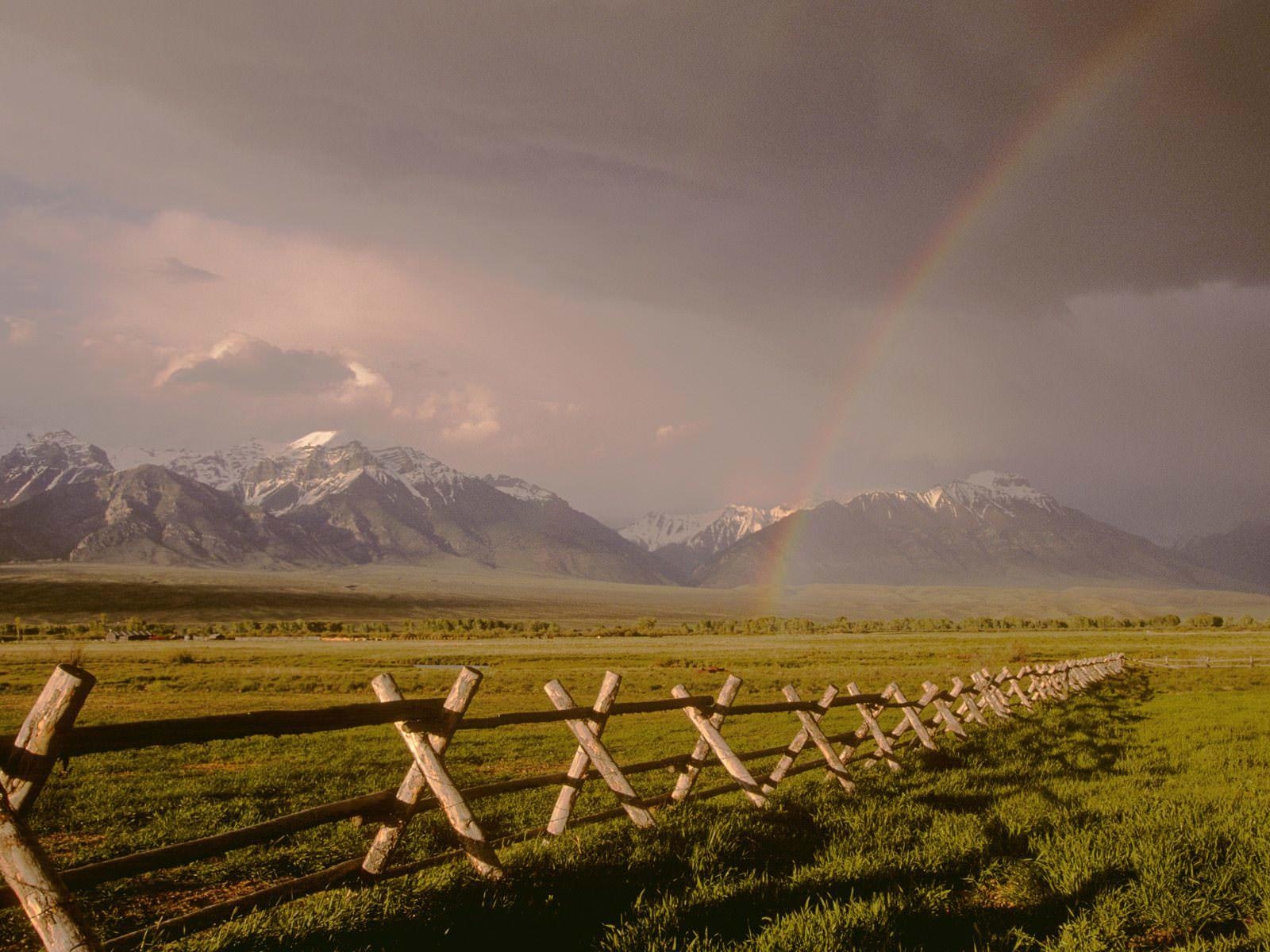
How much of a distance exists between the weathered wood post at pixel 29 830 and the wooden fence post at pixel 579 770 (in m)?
3.88

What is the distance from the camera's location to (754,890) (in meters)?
5.39

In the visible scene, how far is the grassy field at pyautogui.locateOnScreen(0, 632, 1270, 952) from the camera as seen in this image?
15.7ft

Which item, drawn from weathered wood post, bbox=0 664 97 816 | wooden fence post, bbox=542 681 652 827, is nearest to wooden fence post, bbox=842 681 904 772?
wooden fence post, bbox=542 681 652 827

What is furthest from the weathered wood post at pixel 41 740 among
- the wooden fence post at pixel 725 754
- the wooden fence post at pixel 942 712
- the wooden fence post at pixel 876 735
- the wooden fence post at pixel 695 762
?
the wooden fence post at pixel 942 712

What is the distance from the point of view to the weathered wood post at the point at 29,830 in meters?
3.48

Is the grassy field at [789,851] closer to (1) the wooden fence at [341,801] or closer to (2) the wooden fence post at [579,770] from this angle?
(1) the wooden fence at [341,801]

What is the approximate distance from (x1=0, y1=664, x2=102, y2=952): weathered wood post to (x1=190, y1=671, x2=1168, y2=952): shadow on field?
103cm

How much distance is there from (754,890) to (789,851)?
1.33m

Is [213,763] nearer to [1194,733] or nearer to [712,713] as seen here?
[712,713]

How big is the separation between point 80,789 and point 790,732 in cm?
1531

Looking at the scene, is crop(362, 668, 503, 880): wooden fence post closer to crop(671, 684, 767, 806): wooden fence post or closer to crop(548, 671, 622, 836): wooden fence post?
crop(548, 671, 622, 836): wooden fence post

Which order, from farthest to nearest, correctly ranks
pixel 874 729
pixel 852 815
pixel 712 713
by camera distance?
pixel 874 729
pixel 712 713
pixel 852 815

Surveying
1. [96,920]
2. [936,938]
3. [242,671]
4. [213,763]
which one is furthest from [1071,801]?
[242,671]

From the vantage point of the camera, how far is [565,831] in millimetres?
7039
